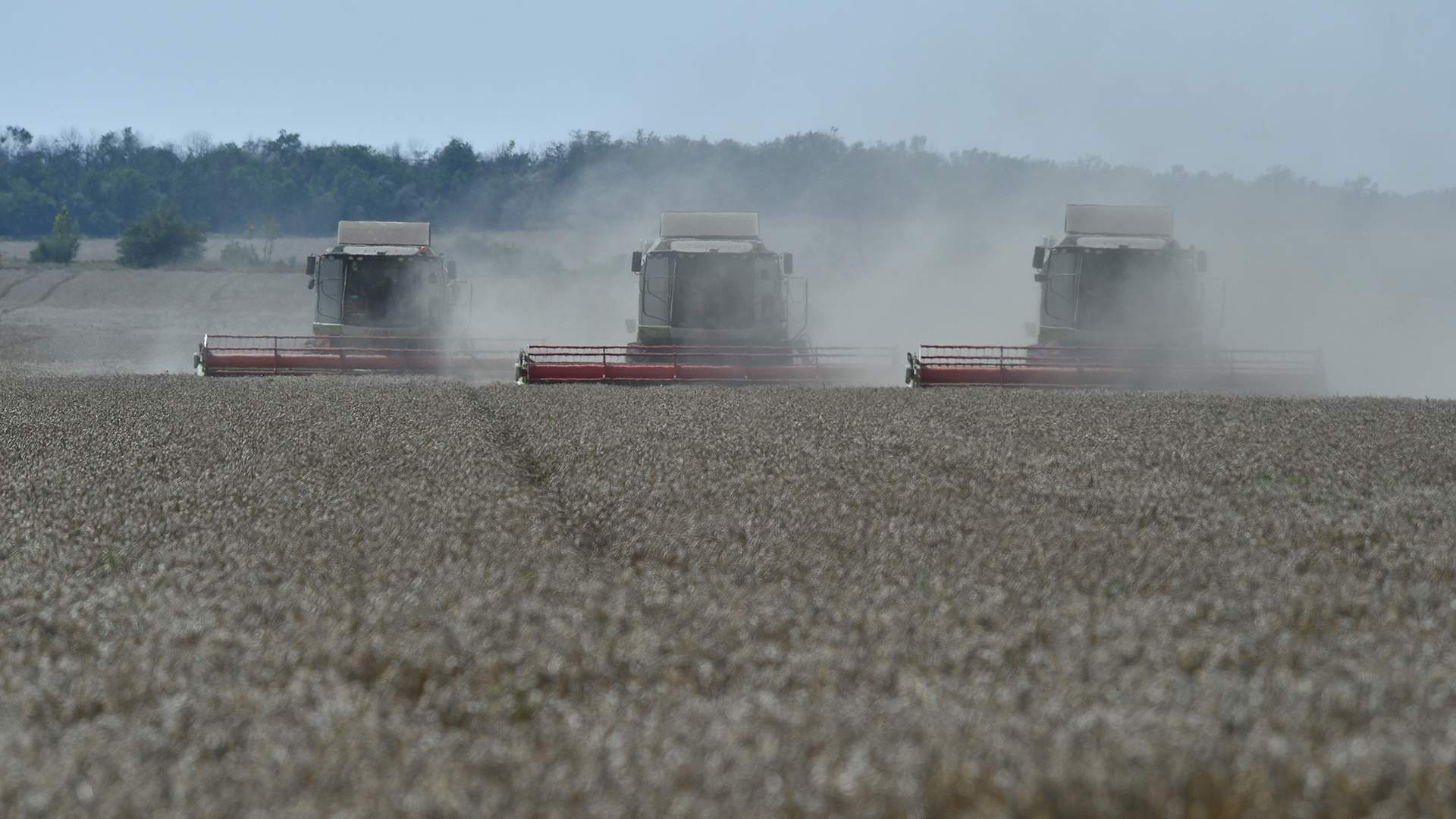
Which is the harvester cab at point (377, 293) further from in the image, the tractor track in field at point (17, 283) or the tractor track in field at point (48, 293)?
the tractor track in field at point (17, 283)

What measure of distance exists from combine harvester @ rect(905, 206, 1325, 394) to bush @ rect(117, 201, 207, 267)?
6091 cm

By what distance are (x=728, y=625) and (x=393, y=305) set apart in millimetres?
19038


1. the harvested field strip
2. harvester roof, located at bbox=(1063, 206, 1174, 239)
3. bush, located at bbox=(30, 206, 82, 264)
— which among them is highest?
bush, located at bbox=(30, 206, 82, 264)

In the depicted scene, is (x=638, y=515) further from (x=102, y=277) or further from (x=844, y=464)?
(x=102, y=277)

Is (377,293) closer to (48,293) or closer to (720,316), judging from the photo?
(720,316)

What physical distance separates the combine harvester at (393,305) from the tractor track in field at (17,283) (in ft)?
139

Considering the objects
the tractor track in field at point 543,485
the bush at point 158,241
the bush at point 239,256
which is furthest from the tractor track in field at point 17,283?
the tractor track in field at point 543,485

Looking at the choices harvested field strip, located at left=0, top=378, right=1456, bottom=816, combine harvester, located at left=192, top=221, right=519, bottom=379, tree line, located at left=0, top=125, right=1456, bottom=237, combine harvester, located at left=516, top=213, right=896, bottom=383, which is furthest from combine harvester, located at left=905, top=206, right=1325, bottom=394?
tree line, located at left=0, top=125, right=1456, bottom=237

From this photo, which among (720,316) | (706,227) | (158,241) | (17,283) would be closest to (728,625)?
(720,316)

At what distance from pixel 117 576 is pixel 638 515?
290 centimetres

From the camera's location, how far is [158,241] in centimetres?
7331

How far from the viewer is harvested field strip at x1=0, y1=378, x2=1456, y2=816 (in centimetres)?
369

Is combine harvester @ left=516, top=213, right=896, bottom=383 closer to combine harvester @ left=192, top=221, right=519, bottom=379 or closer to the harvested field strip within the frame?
combine harvester @ left=192, top=221, right=519, bottom=379

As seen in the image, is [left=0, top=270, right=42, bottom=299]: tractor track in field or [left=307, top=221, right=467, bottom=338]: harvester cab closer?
[left=307, top=221, right=467, bottom=338]: harvester cab
